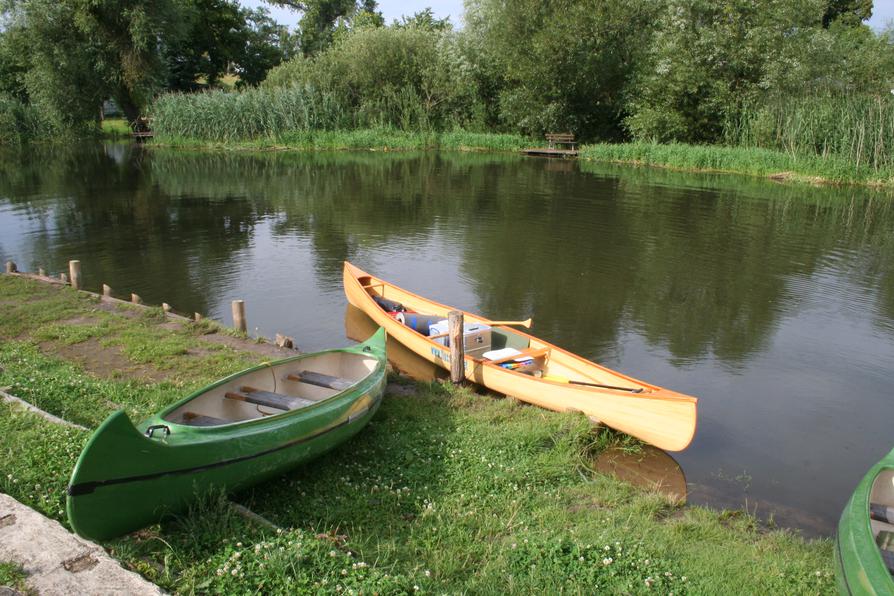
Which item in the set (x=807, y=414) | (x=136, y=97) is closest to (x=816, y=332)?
(x=807, y=414)

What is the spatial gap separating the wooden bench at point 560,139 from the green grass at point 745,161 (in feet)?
7.63

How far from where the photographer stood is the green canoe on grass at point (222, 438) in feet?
15.2

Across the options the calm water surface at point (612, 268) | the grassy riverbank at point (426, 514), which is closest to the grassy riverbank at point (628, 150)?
the calm water surface at point (612, 268)

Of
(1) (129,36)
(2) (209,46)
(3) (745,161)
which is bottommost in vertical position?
(3) (745,161)

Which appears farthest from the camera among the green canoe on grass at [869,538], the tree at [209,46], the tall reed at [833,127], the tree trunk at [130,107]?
the tree at [209,46]

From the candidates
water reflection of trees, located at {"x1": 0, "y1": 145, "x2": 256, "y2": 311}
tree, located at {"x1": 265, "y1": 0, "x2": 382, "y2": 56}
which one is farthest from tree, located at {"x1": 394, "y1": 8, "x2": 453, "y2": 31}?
water reflection of trees, located at {"x1": 0, "y1": 145, "x2": 256, "y2": 311}

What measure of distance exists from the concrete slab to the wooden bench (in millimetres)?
38753

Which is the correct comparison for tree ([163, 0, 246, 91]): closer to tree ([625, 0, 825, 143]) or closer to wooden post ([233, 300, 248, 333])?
tree ([625, 0, 825, 143])

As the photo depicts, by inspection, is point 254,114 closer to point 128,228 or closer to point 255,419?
point 128,228

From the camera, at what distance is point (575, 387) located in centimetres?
831

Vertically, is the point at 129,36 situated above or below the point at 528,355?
above

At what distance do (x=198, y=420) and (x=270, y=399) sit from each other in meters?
0.78

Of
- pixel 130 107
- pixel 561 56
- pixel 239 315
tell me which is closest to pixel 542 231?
pixel 239 315

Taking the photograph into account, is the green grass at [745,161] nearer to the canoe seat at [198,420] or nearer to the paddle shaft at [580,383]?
the paddle shaft at [580,383]
